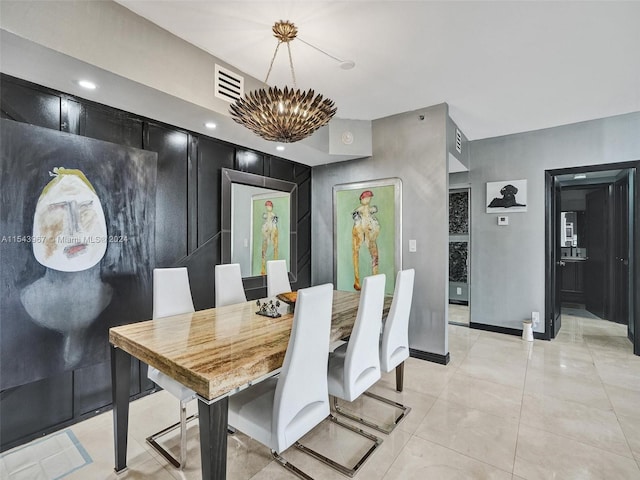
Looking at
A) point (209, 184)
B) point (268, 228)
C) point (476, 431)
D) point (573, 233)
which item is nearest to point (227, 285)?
point (209, 184)

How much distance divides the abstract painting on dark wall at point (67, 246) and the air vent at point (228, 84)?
813mm

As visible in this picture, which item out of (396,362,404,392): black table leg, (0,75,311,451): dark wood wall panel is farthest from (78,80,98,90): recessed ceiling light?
(396,362,404,392): black table leg

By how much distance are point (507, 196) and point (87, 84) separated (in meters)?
4.71

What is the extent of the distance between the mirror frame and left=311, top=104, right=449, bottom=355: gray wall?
117cm

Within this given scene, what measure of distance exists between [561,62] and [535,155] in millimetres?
1809

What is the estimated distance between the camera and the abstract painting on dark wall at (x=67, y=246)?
1937 mm

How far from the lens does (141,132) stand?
2.65 meters

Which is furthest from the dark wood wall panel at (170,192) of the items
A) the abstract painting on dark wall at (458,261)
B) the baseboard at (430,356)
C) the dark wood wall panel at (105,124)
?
the abstract painting on dark wall at (458,261)

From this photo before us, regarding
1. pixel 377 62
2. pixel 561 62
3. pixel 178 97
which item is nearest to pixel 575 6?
pixel 561 62

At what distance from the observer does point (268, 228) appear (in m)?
3.90

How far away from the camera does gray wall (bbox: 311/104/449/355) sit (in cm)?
330

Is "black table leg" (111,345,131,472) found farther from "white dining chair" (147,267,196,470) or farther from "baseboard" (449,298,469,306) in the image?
"baseboard" (449,298,469,306)

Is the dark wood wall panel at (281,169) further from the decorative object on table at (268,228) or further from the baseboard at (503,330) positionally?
the baseboard at (503,330)

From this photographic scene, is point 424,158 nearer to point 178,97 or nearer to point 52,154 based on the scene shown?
point 178,97
